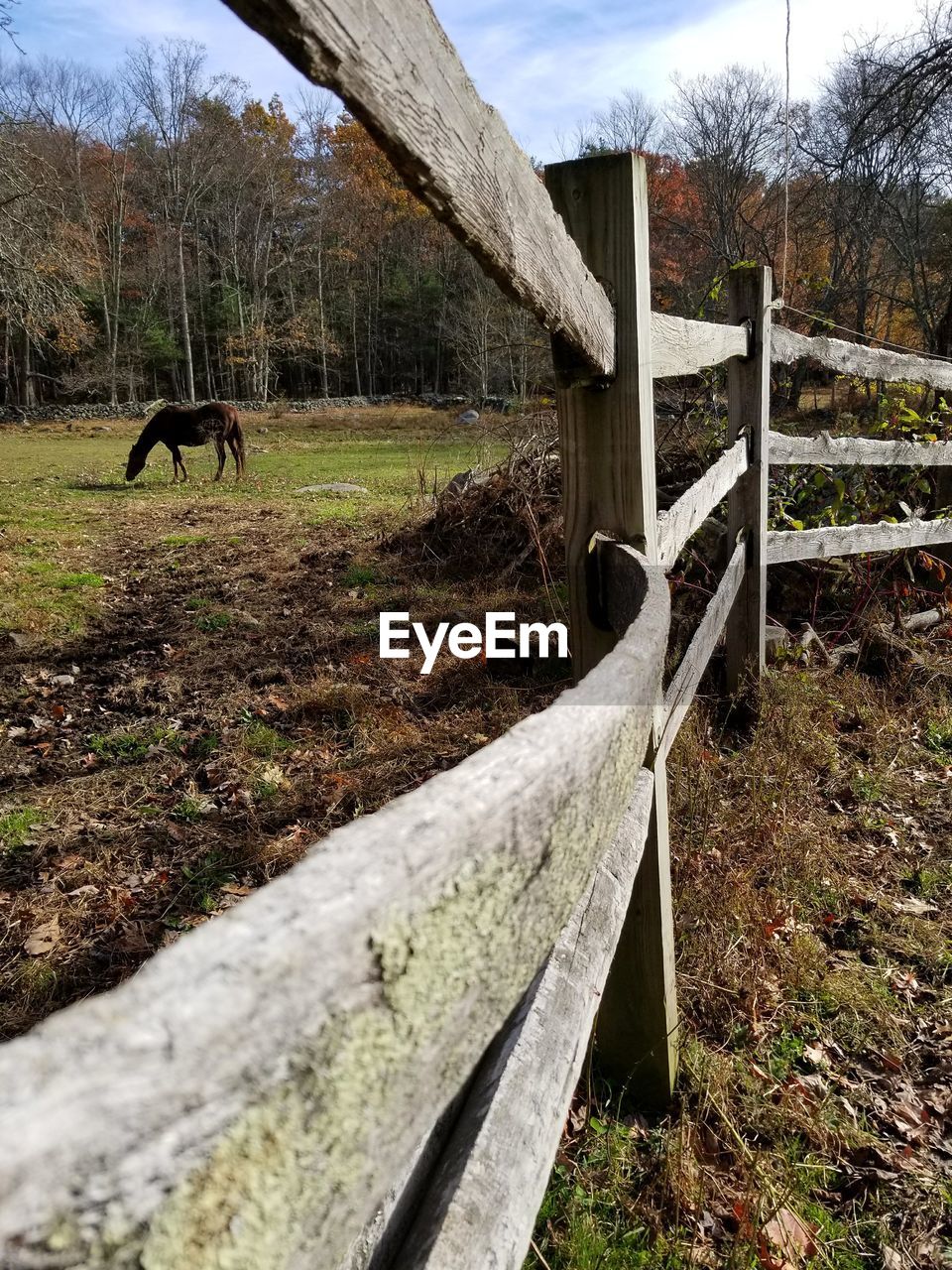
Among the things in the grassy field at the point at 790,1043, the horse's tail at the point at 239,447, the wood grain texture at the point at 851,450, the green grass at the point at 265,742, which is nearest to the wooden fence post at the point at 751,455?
the wood grain texture at the point at 851,450

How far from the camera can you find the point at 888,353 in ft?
16.4

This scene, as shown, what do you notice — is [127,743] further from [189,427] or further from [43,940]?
[189,427]

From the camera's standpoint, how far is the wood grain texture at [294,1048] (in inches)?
12.4

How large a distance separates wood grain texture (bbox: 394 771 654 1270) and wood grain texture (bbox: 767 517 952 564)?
357cm

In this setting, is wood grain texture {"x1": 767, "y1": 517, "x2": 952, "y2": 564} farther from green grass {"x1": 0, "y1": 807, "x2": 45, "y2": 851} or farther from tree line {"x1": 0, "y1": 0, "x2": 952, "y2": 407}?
tree line {"x1": 0, "y1": 0, "x2": 952, "y2": 407}

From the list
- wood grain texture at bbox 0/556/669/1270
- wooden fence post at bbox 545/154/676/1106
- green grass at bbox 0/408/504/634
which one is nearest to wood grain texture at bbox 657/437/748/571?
wooden fence post at bbox 545/154/676/1106

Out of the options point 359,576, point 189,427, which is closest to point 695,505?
point 359,576

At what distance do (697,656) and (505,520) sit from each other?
4.75m

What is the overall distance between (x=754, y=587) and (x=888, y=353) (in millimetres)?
1856

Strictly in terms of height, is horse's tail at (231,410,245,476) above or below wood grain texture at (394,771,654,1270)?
above

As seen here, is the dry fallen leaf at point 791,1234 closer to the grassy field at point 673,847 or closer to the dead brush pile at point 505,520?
the grassy field at point 673,847

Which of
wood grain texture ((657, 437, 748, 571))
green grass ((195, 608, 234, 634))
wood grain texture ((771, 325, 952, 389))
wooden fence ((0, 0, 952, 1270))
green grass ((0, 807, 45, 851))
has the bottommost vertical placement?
green grass ((0, 807, 45, 851))

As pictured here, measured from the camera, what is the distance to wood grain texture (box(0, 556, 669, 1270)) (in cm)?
32

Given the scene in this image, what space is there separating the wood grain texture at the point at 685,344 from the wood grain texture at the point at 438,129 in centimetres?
71
